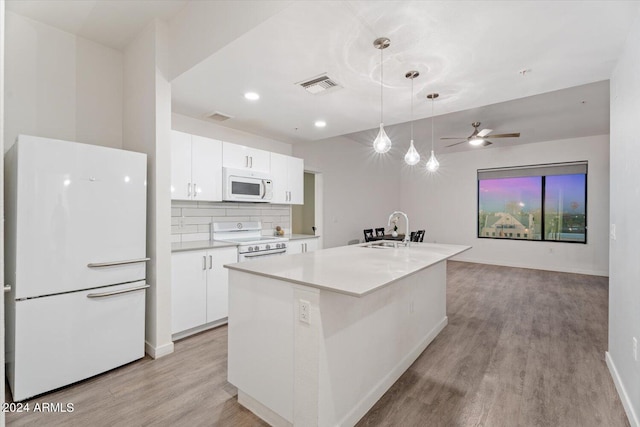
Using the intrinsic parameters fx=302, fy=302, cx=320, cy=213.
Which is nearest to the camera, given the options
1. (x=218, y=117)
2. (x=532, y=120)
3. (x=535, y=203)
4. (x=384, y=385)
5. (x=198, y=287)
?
(x=384, y=385)

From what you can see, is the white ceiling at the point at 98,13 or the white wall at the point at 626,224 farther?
the white ceiling at the point at 98,13

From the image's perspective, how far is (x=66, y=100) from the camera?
283cm

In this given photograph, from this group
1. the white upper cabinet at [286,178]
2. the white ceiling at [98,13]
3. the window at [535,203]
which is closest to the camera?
the white ceiling at [98,13]

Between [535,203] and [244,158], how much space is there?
6753 millimetres

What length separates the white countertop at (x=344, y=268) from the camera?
1.61 meters

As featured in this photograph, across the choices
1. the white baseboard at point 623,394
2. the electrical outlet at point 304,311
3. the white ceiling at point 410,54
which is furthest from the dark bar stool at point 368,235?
the electrical outlet at point 304,311

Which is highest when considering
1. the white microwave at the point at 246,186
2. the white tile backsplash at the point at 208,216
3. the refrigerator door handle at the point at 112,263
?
the white microwave at the point at 246,186

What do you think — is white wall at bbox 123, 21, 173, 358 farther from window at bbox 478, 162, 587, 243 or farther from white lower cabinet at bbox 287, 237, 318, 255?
window at bbox 478, 162, 587, 243

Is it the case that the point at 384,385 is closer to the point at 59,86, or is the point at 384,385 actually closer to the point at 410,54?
the point at 410,54

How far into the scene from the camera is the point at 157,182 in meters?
2.69

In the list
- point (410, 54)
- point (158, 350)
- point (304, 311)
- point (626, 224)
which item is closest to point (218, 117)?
point (410, 54)

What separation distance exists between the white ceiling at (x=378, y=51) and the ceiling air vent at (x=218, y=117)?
0.31 feet

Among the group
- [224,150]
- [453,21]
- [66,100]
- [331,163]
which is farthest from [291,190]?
[453,21]

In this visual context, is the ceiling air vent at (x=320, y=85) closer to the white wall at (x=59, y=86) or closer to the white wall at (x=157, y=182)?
the white wall at (x=157, y=182)
